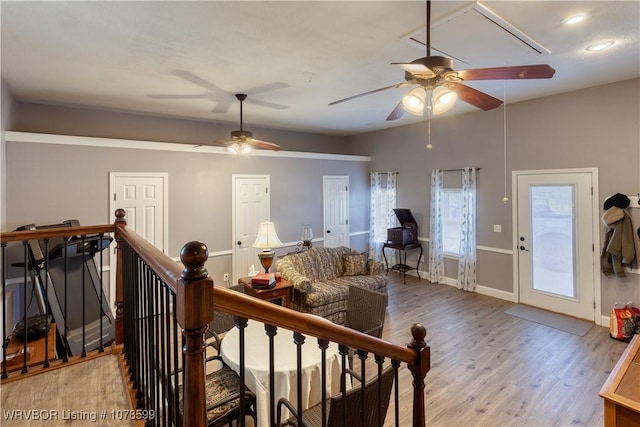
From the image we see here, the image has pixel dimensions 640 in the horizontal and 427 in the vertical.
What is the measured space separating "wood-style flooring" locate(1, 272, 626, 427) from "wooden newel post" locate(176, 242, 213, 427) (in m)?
1.25

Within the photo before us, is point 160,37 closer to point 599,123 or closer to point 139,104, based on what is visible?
point 139,104

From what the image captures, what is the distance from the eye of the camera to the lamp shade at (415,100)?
2346 millimetres

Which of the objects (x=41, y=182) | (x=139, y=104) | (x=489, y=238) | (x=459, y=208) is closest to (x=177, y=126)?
(x=139, y=104)

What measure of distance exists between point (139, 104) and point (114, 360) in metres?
3.95

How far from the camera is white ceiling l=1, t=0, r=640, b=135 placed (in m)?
2.40

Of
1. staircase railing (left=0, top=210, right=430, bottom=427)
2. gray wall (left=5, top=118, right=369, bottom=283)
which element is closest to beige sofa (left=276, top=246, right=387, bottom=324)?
gray wall (left=5, top=118, right=369, bottom=283)

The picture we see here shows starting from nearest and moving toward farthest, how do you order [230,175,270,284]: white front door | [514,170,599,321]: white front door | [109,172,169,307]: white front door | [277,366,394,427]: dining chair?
[277,366,394,427]: dining chair < [514,170,599,321]: white front door < [109,172,169,307]: white front door < [230,175,270,284]: white front door

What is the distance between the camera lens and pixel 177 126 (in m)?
5.73

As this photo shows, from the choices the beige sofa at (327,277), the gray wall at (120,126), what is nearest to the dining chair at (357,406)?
the beige sofa at (327,277)

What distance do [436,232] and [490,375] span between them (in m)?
3.37


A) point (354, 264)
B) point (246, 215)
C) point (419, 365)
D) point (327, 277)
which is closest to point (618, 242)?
point (354, 264)

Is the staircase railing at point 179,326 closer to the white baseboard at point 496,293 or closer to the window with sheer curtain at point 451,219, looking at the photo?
the white baseboard at point 496,293

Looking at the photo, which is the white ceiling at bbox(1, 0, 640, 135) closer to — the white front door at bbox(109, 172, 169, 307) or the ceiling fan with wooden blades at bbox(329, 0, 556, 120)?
the ceiling fan with wooden blades at bbox(329, 0, 556, 120)

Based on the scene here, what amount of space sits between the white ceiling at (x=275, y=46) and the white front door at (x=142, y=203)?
1.14 meters
